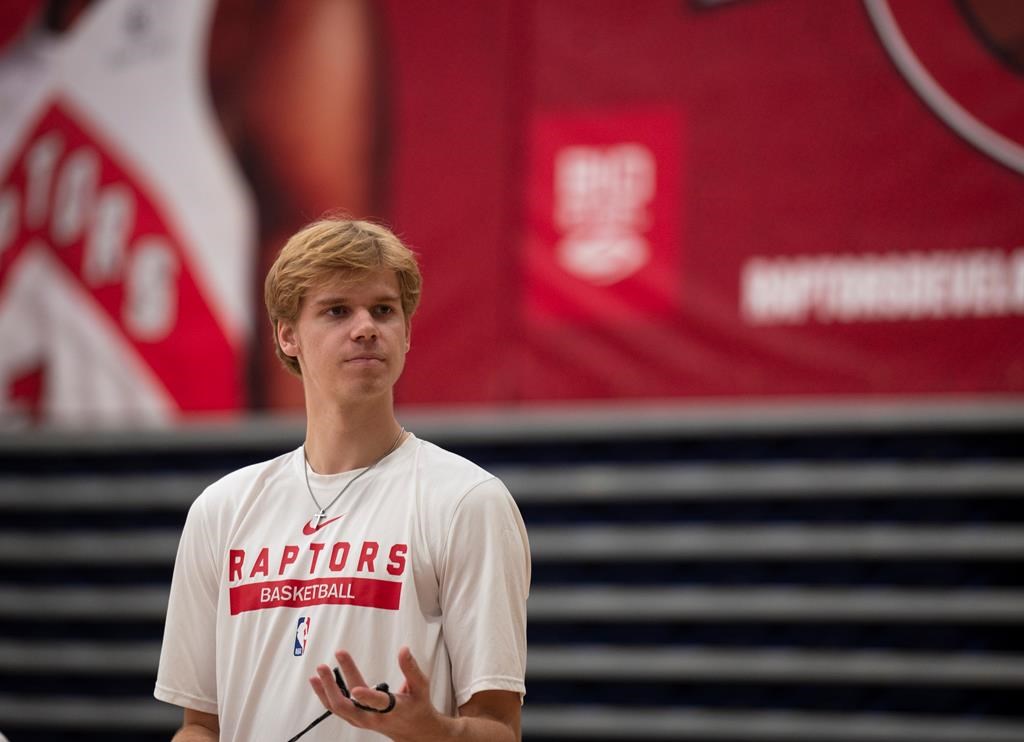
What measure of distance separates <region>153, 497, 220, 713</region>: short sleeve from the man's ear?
331mm

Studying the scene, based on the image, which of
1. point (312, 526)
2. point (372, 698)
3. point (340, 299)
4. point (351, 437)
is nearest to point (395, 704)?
point (372, 698)

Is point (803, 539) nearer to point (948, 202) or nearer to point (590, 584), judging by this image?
point (590, 584)

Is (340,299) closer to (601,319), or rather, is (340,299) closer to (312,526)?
(312,526)

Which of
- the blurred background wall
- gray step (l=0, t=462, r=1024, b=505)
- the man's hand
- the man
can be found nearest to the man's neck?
the man

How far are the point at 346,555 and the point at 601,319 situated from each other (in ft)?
12.1

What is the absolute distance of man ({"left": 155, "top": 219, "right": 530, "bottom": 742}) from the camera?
7.40ft

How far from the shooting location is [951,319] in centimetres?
544

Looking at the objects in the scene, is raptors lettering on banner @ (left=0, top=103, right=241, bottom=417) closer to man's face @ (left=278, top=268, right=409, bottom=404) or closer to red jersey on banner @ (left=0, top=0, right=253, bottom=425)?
red jersey on banner @ (left=0, top=0, right=253, bottom=425)

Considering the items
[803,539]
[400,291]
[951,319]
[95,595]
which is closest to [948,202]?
[951,319]

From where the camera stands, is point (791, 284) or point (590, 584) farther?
point (590, 584)

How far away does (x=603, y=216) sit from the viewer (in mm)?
6000

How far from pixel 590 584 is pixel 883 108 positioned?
241 centimetres

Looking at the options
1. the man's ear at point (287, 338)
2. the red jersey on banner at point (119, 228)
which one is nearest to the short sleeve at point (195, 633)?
the man's ear at point (287, 338)

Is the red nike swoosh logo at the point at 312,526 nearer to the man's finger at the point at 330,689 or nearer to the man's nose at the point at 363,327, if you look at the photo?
the man's nose at the point at 363,327
